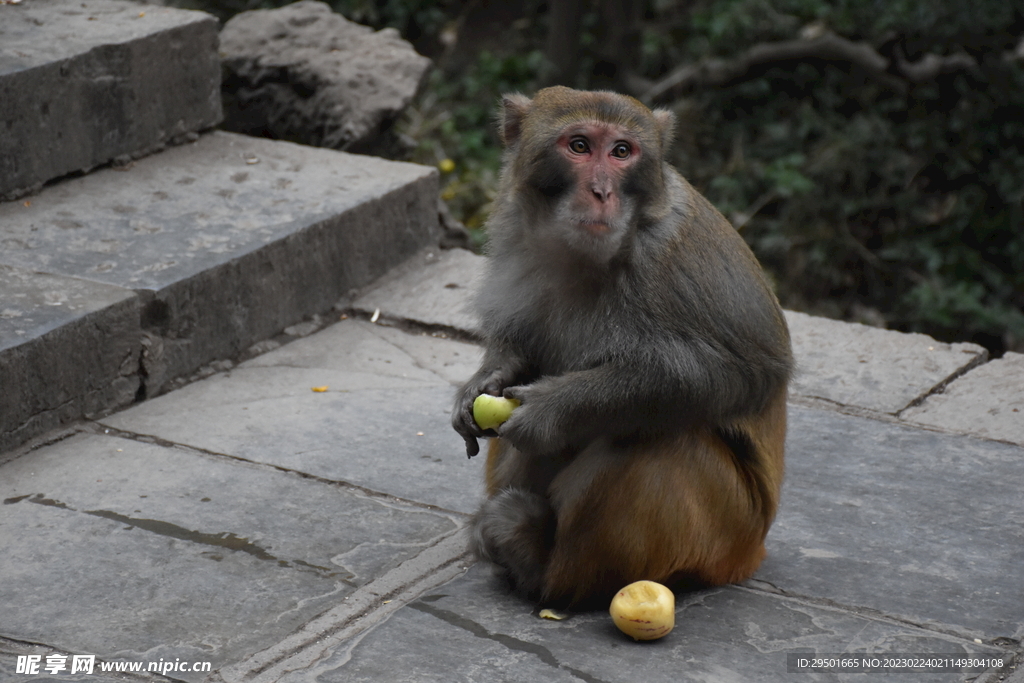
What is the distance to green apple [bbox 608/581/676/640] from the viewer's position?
2.78m

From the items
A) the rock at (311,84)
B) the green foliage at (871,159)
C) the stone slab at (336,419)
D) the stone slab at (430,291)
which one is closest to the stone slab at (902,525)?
the stone slab at (336,419)

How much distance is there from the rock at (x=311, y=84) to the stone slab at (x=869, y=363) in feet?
7.81

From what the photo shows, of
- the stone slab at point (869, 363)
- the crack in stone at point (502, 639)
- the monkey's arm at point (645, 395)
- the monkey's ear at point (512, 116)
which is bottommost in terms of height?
the crack in stone at point (502, 639)

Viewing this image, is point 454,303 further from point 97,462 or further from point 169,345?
point 97,462

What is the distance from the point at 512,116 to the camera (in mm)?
3189

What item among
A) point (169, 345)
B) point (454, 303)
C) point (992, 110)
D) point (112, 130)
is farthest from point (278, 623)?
point (992, 110)

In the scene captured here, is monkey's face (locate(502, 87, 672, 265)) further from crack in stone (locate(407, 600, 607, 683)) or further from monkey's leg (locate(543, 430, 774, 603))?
crack in stone (locate(407, 600, 607, 683))

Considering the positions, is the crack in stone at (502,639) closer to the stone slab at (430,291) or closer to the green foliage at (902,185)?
the stone slab at (430,291)

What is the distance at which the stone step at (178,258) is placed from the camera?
12.7ft

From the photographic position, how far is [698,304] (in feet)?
9.41

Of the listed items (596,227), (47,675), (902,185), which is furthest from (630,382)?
(902,185)

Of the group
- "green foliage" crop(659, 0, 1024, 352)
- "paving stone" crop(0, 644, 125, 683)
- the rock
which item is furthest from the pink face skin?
"green foliage" crop(659, 0, 1024, 352)

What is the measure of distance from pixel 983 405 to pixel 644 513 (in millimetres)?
2015

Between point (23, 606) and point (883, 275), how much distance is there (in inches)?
285
